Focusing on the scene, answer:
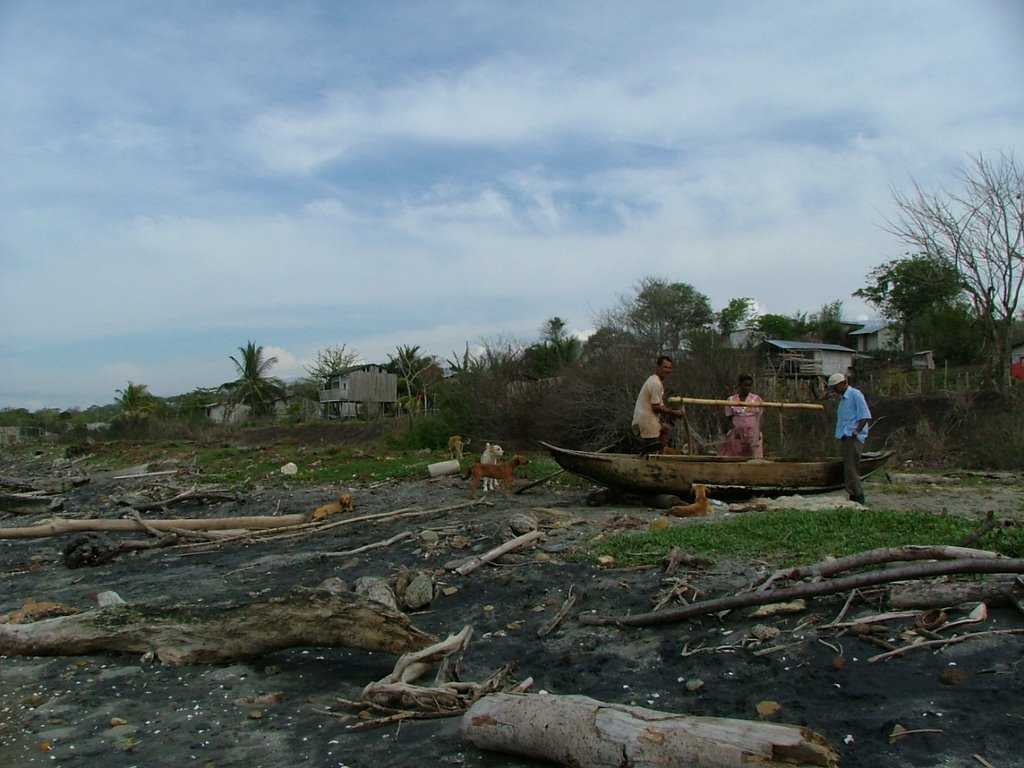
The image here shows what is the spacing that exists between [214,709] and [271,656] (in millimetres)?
915

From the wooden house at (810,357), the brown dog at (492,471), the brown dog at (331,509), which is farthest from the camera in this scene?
the wooden house at (810,357)

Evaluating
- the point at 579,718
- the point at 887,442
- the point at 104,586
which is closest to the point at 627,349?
the point at 887,442

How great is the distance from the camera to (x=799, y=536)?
6.86 metres

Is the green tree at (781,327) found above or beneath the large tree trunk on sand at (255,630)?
above

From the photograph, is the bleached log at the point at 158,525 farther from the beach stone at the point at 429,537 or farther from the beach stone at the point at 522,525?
the beach stone at the point at 522,525

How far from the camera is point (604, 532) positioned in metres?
8.26

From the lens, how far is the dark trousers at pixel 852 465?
30.2ft

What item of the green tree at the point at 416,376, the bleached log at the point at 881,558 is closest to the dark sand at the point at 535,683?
the bleached log at the point at 881,558

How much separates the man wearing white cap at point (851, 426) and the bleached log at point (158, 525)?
7188 mm

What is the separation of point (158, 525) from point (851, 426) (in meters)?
9.46

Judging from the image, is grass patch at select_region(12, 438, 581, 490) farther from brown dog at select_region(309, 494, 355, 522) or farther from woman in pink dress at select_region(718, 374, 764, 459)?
brown dog at select_region(309, 494, 355, 522)

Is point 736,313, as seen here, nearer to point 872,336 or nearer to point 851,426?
point 872,336

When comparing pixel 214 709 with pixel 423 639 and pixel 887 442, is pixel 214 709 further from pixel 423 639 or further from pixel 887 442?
pixel 887 442

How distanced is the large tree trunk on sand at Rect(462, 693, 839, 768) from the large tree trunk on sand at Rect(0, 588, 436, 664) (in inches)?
67.9
